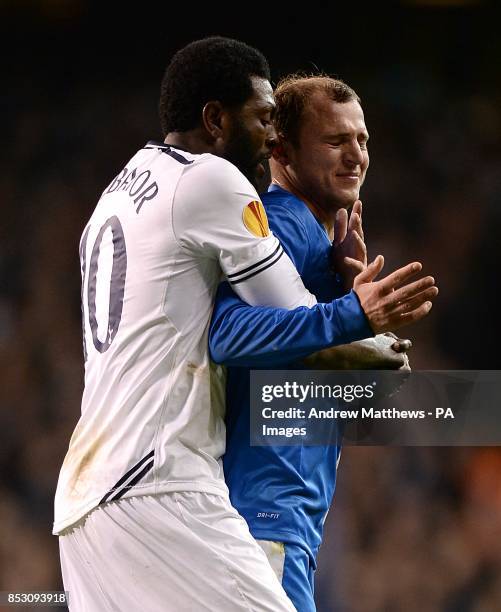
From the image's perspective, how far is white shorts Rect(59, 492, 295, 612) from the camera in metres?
1.94

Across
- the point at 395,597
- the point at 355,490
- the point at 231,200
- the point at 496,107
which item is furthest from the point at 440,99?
the point at 231,200

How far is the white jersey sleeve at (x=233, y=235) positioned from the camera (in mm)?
2076

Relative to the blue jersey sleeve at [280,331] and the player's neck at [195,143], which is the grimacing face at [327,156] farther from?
the blue jersey sleeve at [280,331]

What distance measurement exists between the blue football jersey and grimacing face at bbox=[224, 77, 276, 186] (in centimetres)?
14

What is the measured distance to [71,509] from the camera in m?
2.10

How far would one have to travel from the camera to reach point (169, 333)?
2.08m

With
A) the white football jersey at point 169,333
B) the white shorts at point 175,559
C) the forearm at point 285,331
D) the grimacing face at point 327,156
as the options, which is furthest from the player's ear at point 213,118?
the white shorts at point 175,559

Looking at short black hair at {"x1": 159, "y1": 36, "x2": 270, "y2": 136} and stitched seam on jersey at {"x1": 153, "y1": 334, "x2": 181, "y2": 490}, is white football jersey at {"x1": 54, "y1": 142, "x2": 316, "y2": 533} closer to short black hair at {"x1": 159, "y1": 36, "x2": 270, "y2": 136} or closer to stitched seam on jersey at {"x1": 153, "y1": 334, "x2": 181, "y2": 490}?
A: stitched seam on jersey at {"x1": 153, "y1": 334, "x2": 181, "y2": 490}

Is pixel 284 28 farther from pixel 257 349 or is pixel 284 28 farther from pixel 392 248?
pixel 257 349

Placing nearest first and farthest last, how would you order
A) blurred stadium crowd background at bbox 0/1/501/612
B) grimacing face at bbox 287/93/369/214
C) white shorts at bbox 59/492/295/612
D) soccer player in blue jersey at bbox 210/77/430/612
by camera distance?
white shorts at bbox 59/492/295/612 → soccer player in blue jersey at bbox 210/77/430/612 → grimacing face at bbox 287/93/369/214 → blurred stadium crowd background at bbox 0/1/501/612

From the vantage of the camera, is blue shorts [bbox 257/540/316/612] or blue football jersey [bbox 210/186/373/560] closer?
blue football jersey [bbox 210/186/373/560]

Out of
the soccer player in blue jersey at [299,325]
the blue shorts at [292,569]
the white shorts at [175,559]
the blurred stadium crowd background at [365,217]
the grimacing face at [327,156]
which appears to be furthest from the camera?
the blurred stadium crowd background at [365,217]

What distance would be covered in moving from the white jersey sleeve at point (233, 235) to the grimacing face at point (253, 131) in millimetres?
214

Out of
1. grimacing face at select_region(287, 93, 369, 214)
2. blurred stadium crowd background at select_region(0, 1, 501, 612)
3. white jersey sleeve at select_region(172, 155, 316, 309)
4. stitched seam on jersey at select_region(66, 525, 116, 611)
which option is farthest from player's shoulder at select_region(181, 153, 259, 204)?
blurred stadium crowd background at select_region(0, 1, 501, 612)
